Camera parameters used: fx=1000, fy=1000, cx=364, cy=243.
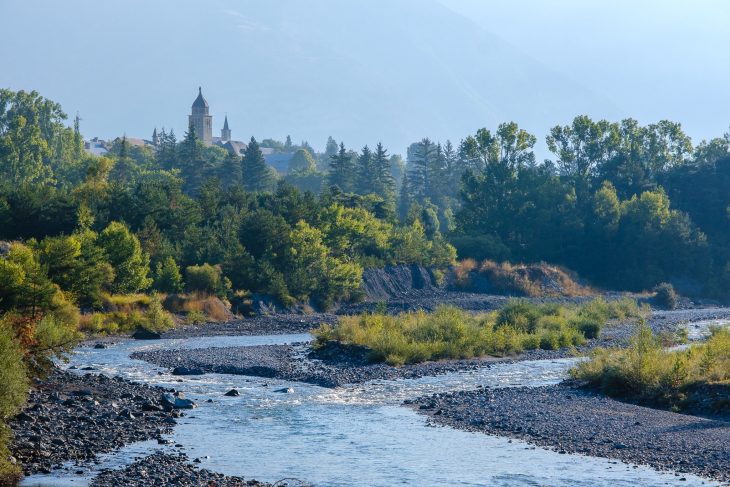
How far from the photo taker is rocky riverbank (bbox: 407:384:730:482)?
25766mm

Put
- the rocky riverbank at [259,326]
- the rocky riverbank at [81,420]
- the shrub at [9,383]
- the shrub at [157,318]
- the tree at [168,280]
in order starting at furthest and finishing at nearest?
the tree at [168,280] < the shrub at [157,318] < the rocky riverbank at [259,326] < the rocky riverbank at [81,420] < the shrub at [9,383]

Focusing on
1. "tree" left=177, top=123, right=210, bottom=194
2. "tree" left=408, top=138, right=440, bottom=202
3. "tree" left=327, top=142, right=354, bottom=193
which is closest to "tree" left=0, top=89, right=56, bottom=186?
"tree" left=177, top=123, right=210, bottom=194

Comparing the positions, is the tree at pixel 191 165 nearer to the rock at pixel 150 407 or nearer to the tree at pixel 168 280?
the tree at pixel 168 280

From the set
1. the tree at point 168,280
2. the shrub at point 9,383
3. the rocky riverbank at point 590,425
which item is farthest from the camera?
the tree at point 168,280

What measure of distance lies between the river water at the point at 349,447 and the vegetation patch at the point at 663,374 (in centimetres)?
315

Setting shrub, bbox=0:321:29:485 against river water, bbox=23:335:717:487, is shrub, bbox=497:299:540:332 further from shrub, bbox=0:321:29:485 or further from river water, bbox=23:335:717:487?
shrub, bbox=0:321:29:485

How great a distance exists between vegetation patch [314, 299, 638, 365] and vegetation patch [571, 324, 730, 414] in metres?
9.24

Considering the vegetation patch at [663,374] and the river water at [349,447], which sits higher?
the vegetation patch at [663,374]

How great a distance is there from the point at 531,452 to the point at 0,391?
1358 centimetres

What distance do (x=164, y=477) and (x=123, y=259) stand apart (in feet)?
141

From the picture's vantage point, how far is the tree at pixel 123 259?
63438 mm

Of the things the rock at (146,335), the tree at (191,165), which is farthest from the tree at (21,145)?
the rock at (146,335)

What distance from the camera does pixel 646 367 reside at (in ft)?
116

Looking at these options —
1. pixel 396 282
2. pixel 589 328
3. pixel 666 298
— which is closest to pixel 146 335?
pixel 589 328
